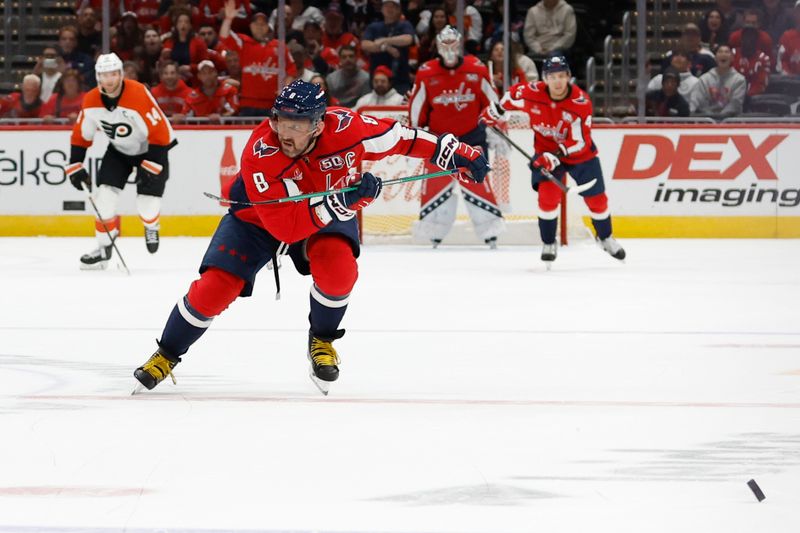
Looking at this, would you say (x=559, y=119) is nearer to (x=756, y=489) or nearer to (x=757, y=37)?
(x=757, y=37)

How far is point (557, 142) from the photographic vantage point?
863 cm

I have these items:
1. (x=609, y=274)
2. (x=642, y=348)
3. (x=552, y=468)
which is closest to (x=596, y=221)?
(x=609, y=274)

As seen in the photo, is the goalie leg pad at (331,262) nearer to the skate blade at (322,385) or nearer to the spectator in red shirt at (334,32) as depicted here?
the skate blade at (322,385)

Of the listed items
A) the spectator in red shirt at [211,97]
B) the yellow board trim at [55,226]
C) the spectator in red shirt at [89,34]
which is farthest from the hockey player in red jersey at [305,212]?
the spectator in red shirt at [89,34]

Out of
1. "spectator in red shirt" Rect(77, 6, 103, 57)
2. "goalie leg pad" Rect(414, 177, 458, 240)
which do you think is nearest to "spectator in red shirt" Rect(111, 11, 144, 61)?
"spectator in red shirt" Rect(77, 6, 103, 57)

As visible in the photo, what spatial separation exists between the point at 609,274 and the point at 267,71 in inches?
154

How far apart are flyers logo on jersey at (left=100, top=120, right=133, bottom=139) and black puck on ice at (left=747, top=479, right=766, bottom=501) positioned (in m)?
6.03

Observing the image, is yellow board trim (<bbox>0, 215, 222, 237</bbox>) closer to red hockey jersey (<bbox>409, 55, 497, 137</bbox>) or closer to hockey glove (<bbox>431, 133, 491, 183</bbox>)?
red hockey jersey (<bbox>409, 55, 497, 137</bbox>)

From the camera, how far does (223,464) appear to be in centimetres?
328

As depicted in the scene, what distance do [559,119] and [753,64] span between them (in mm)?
2919

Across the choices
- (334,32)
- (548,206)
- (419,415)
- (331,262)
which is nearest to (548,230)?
(548,206)

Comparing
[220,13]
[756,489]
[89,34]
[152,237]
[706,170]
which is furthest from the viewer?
[220,13]

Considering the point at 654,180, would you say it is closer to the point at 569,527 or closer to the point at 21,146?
the point at 21,146

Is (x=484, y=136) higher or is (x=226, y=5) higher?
(x=226, y=5)
